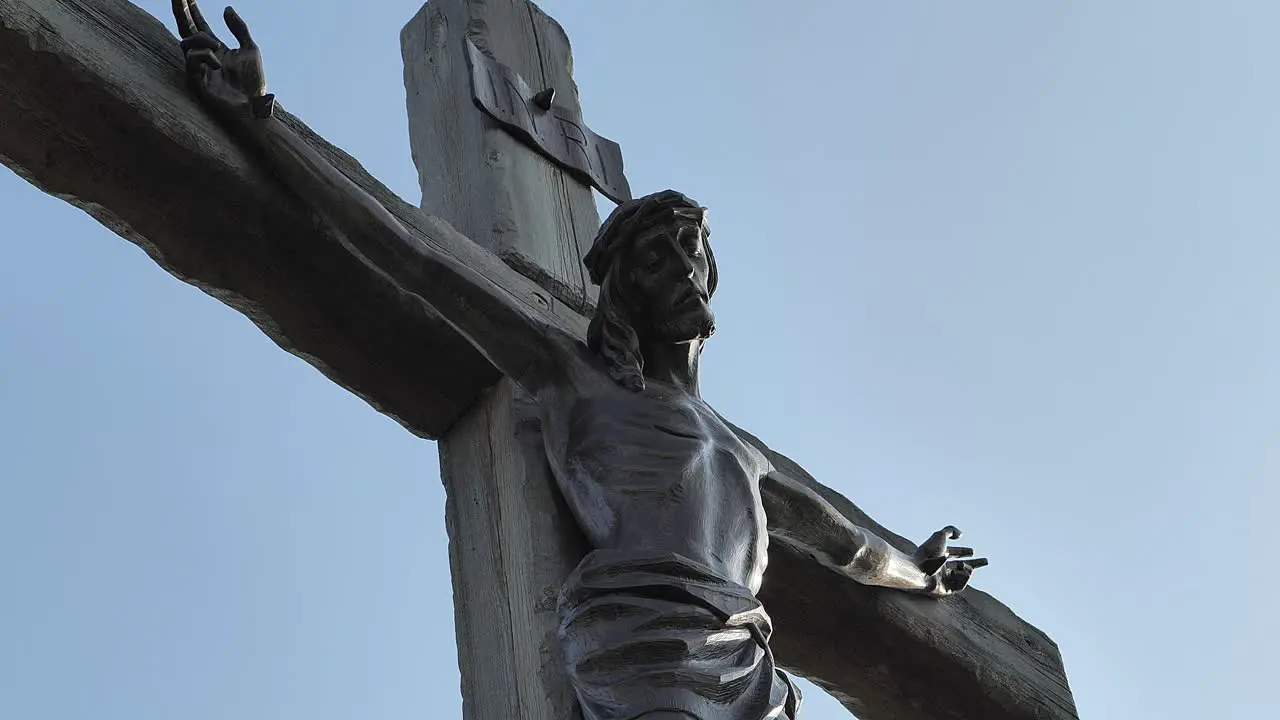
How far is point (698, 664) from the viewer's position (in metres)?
2.46

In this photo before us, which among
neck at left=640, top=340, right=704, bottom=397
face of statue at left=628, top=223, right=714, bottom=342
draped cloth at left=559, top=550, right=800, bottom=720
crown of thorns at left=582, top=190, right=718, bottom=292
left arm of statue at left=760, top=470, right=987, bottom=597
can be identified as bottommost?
draped cloth at left=559, top=550, right=800, bottom=720

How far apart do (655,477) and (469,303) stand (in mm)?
424

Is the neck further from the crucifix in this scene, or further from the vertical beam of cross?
the vertical beam of cross

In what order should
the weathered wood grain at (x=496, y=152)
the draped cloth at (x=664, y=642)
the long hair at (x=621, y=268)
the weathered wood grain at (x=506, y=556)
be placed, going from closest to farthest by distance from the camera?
the draped cloth at (x=664, y=642) → the weathered wood grain at (x=506, y=556) → the long hair at (x=621, y=268) → the weathered wood grain at (x=496, y=152)

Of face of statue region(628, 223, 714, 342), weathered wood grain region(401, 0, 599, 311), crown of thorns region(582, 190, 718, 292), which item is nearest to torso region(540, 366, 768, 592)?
face of statue region(628, 223, 714, 342)

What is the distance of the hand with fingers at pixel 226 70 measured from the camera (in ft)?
9.23

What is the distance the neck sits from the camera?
9.87 feet

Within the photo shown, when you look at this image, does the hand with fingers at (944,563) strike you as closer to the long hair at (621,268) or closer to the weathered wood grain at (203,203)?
the long hair at (621,268)

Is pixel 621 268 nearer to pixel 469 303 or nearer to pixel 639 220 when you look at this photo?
pixel 639 220

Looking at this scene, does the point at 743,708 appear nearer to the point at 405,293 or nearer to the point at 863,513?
the point at 405,293

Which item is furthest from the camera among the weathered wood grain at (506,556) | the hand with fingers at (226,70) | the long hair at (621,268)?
the long hair at (621,268)

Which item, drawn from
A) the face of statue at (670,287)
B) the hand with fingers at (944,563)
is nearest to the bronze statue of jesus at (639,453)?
the face of statue at (670,287)

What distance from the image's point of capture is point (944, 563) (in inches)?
141

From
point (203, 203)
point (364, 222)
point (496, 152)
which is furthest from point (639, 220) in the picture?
point (203, 203)
